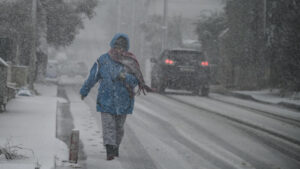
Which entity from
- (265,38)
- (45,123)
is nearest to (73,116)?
(45,123)

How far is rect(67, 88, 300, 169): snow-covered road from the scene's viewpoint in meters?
7.02

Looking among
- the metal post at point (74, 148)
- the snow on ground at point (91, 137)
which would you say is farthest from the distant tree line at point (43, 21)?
the metal post at point (74, 148)

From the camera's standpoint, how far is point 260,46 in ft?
82.2

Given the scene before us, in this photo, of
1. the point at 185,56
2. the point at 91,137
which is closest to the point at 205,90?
the point at 185,56

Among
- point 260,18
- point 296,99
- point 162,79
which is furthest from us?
point 260,18

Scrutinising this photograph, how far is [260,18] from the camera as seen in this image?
25.4m

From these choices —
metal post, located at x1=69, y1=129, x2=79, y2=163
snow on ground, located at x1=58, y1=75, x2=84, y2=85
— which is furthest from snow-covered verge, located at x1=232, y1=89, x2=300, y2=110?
metal post, located at x1=69, y1=129, x2=79, y2=163

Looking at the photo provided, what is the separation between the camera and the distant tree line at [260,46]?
1972 centimetres

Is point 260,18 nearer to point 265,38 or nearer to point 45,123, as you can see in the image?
point 265,38

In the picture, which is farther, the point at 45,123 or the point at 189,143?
the point at 45,123

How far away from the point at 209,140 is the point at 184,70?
11575 mm

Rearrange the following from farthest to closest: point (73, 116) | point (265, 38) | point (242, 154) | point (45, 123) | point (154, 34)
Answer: point (154, 34)
point (265, 38)
point (73, 116)
point (45, 123)
point (242, 154)

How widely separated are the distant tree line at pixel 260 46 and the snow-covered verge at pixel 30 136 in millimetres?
10095

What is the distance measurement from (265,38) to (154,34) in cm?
2770
